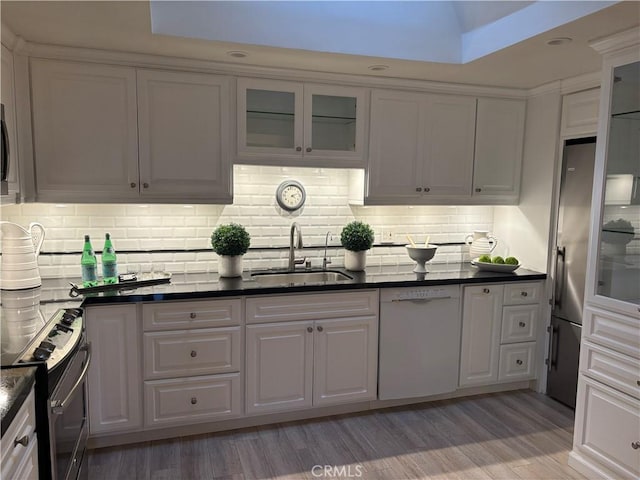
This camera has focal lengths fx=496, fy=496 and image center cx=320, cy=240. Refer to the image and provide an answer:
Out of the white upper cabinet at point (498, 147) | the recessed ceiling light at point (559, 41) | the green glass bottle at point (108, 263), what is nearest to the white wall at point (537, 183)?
the white upper cabinet at point (498, 147)

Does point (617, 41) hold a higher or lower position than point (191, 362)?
higher

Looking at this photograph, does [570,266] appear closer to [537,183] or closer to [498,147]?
[537,183]

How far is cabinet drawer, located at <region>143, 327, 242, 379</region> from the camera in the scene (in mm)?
2738

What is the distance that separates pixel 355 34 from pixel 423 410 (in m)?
Result: 2.40

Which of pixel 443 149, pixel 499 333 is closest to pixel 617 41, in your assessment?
pixel 443 149

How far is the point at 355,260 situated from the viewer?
11.3ft

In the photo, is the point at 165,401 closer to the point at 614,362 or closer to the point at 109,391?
the point at 109,391

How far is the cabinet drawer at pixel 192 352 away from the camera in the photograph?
2.74 meters

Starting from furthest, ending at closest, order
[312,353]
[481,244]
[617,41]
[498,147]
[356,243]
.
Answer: [481,244], [498,147], [356,243], [312,353], [617,41]

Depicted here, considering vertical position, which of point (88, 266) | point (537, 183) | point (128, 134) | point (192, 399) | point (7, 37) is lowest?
point (192, 399)

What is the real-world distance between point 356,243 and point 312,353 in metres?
0.82

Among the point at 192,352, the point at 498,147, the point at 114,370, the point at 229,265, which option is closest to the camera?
the point at 114,370

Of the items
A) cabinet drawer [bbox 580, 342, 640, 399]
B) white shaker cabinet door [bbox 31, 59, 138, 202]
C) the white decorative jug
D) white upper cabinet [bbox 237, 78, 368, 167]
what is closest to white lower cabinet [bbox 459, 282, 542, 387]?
the white decorative jug

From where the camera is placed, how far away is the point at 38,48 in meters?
2.67
